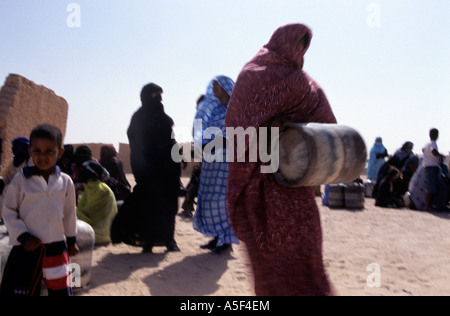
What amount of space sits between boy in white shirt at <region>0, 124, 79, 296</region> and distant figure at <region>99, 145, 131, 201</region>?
153 inches

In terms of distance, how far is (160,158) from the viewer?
5.22 meters

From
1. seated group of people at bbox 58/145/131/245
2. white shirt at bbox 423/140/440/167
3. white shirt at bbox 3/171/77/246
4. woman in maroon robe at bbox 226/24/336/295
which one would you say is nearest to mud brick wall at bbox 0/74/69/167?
seated group of people at bbox 58/145/131/245

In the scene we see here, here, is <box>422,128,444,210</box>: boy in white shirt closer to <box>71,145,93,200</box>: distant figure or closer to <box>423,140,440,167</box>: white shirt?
<box>423,140,440,167</box>: white shirt

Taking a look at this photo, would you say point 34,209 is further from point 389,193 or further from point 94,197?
point 389,193

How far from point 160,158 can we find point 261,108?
2955 mm

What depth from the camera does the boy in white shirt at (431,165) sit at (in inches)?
380

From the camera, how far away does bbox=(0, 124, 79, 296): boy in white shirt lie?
232 cm

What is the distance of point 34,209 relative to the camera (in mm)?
2373

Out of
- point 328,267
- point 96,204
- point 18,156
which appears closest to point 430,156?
point 328,267

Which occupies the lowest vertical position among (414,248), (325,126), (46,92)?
(414,248)

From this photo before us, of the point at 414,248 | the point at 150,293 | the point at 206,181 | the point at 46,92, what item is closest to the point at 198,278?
the point at 150,293

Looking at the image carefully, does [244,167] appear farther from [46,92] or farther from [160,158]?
[46,92]

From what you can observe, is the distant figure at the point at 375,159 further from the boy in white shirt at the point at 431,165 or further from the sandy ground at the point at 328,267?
the sandy ground at the point at 328,267
